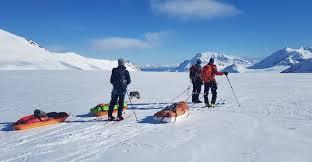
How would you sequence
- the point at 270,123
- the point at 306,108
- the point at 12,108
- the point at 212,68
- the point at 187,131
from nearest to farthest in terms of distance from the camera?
1. the point at 187,131
2. the point at 270,123
3. the point at 306,108
4. the point at 212,68
5. the point at 12,108

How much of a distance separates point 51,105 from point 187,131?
992cm

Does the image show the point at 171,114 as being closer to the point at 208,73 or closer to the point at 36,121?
the point at 36,121

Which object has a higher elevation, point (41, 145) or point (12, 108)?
point (12, 108)

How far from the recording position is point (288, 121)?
12102 mm

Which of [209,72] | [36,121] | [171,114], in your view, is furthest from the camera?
[209,72]

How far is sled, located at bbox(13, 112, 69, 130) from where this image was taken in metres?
11.6

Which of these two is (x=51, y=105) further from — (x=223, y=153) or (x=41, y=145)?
(x=223, y=153)

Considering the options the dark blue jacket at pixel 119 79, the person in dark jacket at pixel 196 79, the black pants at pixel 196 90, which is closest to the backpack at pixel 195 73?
the person in dark jacket at pixel 196 79

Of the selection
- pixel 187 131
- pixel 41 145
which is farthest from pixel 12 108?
pixel 187 131

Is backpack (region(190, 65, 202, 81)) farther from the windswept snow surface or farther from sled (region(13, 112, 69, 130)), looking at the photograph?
sled (region(13, 112, 69, 130))

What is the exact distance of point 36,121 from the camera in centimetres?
1187

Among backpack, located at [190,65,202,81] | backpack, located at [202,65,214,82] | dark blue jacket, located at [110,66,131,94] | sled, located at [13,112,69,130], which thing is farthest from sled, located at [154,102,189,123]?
backpack, located at [190,65,202,81]

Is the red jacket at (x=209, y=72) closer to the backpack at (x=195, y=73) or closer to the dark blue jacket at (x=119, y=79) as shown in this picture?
the backpack at (x=195, y=73)

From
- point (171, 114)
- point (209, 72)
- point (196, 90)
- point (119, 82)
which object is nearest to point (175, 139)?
point (171, 114)
